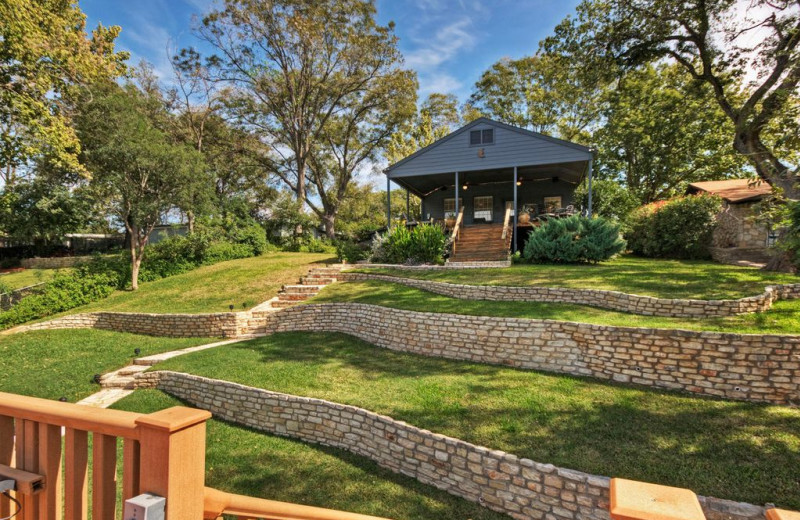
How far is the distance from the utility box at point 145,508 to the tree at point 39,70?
14048 millimetres

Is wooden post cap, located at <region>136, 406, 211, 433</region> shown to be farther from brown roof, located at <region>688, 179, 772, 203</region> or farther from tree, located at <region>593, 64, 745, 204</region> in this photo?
tree, located at <region>593, 64, 745, 204</region>

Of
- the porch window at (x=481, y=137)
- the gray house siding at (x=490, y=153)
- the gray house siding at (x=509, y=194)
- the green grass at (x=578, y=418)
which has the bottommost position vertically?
the green grass at (x=578, y=418)

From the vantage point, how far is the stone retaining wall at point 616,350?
523 cm

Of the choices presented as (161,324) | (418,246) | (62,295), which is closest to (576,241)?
(418,246)

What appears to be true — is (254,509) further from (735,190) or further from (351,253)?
(735,190)

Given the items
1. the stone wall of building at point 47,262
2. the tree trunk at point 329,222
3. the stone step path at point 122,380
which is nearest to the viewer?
the stone step path at point 122,380

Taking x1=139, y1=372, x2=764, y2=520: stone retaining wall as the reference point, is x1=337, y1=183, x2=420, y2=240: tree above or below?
above

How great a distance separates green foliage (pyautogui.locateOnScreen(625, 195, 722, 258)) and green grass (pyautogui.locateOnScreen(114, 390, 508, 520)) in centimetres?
1563

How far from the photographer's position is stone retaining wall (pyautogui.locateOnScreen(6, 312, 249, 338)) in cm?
1101

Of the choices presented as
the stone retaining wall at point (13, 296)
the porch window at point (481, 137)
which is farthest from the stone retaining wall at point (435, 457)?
the porch window at point (481, 137)

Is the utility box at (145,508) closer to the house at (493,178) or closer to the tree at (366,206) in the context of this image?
the house at (493,178)

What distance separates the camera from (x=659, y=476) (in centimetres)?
409

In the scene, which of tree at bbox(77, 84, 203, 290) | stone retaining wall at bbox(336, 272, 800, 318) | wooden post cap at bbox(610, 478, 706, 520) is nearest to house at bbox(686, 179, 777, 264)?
stone retaining wall at bbox(336, 272, 800, 318)

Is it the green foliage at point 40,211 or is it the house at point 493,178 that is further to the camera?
the green foliage at point 40,211
